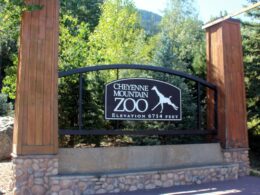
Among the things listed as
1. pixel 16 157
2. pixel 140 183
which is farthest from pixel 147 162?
pixel 16 157

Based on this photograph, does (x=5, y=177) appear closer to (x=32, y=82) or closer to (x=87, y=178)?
(x=87, y=178)

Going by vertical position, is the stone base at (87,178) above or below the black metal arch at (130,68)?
below

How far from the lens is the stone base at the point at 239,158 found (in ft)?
31.9

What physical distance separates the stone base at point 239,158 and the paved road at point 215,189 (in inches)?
33.1

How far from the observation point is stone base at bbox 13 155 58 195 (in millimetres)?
7055

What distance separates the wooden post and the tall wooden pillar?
4949 mm

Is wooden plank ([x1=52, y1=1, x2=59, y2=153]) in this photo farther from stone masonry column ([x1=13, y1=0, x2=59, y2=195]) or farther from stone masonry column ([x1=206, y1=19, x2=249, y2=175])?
stone masonry column ([x1=206, y1=19, x2=249, y2=175])

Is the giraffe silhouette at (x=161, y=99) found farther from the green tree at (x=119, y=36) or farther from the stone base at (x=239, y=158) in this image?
the green tree at (x=119, y=36)

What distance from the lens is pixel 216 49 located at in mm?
10359

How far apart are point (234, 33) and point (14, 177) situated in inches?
293

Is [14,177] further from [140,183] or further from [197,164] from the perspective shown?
[197,164]

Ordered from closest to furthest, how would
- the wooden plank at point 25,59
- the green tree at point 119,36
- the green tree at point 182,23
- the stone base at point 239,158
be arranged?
the wooden plank at point 25,59 < the stone base at point 239,158 < the green tree at point 119,36 < the green tree at point 182,23

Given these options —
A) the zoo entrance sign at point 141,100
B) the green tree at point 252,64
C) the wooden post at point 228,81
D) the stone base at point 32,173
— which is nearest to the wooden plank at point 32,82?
the stone base at point 32,173

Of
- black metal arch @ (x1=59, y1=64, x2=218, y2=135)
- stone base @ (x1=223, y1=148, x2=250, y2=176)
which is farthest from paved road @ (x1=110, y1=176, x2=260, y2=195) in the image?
black metal arch @ (x1=59, y1=64, x2=218, y2=135)
